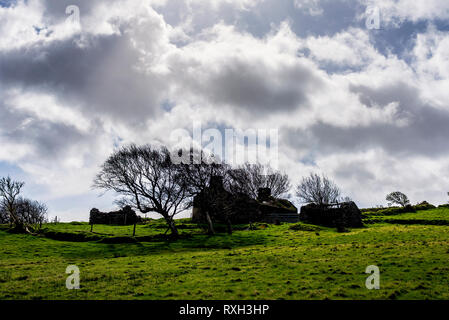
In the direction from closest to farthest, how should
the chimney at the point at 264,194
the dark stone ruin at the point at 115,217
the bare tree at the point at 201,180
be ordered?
the bare tree at the point at 201,180 → the dark stone ruin at the point at 115,217 → the chimney at the point at 264,194

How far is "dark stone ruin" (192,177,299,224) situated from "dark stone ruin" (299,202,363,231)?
927 cm

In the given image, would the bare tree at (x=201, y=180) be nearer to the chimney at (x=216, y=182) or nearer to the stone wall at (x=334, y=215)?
the chimney at (x=216, y=182)

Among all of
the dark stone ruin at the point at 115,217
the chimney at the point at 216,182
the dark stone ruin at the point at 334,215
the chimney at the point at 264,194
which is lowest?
the dark stone ruin at the point at 115,217

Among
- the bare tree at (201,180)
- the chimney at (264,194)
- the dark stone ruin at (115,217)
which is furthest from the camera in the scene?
the chimney at (264,194)

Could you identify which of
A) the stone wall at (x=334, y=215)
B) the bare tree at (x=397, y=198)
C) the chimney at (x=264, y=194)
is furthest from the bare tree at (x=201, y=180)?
the bare tree at (x=397, y=198)

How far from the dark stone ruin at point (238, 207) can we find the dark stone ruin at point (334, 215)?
30.4 feet

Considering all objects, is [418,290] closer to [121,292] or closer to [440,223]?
[121,292]

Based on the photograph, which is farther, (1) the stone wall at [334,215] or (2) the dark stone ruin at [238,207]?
(1) the stone wall at [334,215]

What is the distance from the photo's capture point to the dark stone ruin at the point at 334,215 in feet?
159

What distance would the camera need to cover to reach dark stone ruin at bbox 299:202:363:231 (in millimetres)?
Answer: 48406

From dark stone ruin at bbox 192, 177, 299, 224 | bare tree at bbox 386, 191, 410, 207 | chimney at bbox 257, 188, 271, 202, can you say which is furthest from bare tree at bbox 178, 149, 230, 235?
bare tree at bbox 386, 191, 410, 207

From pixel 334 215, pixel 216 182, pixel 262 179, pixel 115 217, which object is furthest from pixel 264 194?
pixel 115 217
